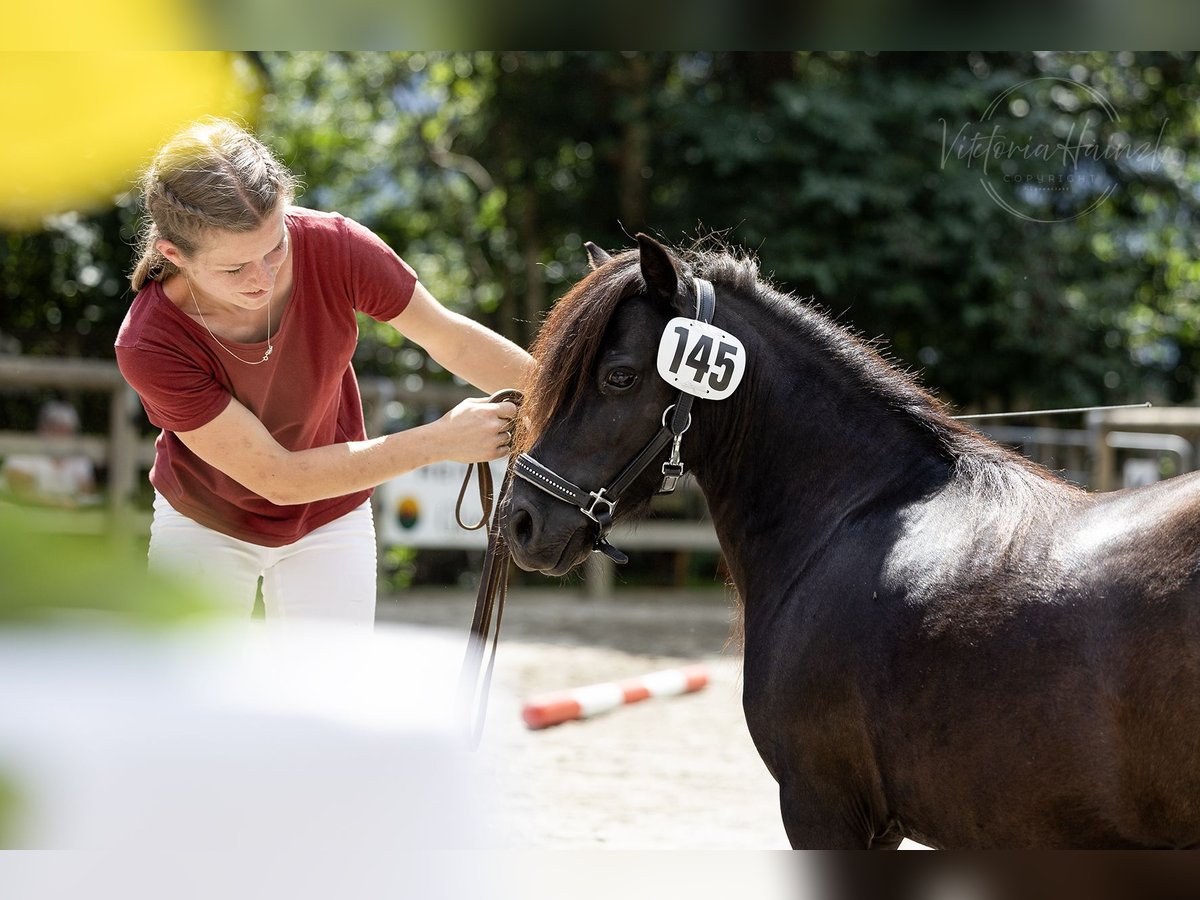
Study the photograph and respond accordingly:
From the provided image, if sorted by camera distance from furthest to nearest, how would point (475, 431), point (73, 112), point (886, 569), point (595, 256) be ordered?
point (595, 256) → point (475, 431) → point (886, 569) → point (73, 112)

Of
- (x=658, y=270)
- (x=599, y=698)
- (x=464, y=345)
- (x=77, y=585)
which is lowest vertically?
(x=599, y=698)

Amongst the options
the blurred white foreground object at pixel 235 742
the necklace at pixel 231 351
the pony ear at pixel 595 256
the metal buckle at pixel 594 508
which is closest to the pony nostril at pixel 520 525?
the metal buckle at pixel 594 508

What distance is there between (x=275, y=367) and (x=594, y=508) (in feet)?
3.13

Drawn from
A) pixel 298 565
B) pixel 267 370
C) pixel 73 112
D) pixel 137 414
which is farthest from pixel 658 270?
pixel 137 414

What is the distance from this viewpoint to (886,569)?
7.60 feet

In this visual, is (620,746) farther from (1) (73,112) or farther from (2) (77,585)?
(2) (77,585)

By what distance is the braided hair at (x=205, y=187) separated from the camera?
244 centimetres

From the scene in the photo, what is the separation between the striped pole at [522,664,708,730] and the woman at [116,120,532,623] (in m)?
2.96

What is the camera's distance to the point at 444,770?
1.13 metres

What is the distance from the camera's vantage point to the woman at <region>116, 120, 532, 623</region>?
252 cm

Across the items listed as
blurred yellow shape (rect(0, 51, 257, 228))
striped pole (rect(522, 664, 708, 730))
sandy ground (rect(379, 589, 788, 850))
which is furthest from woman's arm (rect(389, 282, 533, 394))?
striped pole (rect(522, 664, 708, 730))
